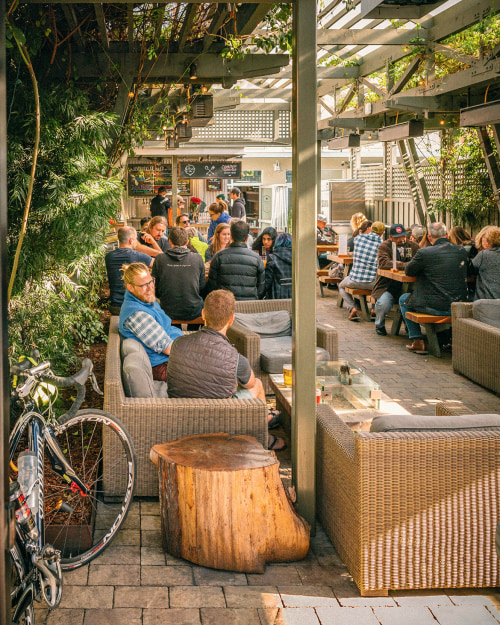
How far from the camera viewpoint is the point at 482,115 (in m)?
8.29

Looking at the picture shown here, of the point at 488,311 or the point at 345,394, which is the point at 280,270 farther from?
the point at 345,394

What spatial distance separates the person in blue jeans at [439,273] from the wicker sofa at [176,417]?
4.64 meters

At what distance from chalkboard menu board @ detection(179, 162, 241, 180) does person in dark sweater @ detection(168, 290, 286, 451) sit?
42.2 ft

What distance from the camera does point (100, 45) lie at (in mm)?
6949

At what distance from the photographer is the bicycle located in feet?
9.75

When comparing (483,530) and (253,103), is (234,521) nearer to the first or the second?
(483,530)

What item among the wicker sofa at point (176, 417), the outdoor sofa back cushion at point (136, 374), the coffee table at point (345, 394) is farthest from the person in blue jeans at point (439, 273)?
the wicker sofa at point (176, 417)

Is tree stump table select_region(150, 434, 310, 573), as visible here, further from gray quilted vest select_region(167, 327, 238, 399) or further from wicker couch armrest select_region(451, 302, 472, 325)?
wicker couch armrest select_region(451, 302, 472, 325)

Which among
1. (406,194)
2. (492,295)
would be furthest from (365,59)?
Answer: (492,295)

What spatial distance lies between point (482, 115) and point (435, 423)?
5.84 meters

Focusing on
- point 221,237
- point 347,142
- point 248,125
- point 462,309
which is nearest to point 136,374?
point 462,309

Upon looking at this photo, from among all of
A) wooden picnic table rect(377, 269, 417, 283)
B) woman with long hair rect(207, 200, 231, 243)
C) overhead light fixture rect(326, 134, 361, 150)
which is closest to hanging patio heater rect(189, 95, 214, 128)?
woman with long hair rect(207, 200, 231, 243)

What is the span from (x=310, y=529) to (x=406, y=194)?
1365 cm

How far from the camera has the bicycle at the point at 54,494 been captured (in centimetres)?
297
